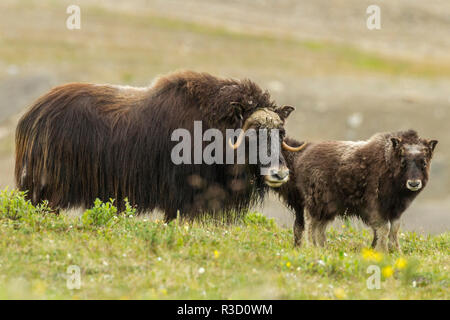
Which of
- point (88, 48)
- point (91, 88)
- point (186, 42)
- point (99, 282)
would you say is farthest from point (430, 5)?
point (99, 282)

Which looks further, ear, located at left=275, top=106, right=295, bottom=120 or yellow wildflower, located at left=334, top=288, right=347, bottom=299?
ear, located at left=275, top=106, right=295, bottom=120

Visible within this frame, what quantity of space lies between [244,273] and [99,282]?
97 cm

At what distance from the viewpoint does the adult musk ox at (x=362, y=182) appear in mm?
6684

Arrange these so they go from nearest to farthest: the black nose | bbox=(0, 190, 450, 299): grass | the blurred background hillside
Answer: bbox=(0, 190, 450, 299): grass
the black nose
the blurred background hillside

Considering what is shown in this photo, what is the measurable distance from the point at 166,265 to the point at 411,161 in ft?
9.27

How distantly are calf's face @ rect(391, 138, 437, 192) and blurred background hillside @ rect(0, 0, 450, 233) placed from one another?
7607mm

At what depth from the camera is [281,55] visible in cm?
2505

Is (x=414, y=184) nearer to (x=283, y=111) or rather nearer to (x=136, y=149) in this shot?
(x=283, y=111)

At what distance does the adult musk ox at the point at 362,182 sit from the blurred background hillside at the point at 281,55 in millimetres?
7233

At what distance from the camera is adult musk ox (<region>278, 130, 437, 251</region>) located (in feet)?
21.9

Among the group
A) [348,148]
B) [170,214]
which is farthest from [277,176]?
[348,148]

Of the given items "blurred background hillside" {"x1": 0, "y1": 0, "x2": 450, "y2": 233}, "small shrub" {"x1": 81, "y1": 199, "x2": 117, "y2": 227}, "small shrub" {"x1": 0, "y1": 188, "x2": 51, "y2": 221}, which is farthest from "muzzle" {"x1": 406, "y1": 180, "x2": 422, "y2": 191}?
"blurred background hillside" {"x1": 0, "y1": 0, "x2": 450, "y2": 233}

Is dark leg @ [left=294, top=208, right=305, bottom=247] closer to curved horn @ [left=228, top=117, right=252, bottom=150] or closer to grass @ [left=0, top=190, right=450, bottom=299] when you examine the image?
grass @ [left=0, top=190, right=450, bottom=299]
